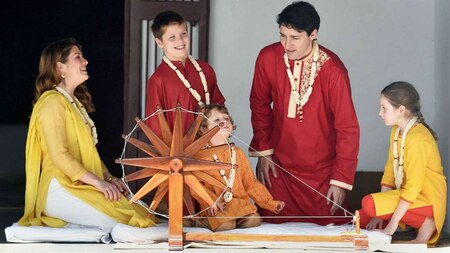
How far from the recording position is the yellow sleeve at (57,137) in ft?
22.4

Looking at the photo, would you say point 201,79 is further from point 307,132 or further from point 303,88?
point 307,132

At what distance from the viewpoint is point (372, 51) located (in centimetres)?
815

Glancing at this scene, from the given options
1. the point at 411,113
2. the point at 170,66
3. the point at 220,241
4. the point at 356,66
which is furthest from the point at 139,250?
the point at 356,66

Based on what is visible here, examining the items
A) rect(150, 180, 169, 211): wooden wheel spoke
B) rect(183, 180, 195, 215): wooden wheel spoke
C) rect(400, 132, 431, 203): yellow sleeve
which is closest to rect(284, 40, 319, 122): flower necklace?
rect(400, 132, 431, 203): yellow sleeve

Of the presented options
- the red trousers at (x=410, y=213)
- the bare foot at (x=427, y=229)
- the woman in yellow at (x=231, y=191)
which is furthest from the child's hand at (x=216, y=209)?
the bare foot at (x=427, y=229)

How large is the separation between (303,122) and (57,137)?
1446mm

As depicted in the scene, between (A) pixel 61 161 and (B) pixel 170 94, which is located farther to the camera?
(B) pixel 170 94

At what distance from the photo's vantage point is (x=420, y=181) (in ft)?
22.1

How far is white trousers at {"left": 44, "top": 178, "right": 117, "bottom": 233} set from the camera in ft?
22.5

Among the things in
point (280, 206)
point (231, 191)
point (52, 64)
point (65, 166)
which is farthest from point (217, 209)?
point (52, 64)

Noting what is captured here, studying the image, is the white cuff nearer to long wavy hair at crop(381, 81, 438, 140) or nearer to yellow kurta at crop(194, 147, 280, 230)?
yellow kurta at crop(194, 147, 280, 230)

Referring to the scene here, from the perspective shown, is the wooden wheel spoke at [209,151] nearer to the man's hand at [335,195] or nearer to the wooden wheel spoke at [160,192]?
the wooden wheel spoke at [160,192]

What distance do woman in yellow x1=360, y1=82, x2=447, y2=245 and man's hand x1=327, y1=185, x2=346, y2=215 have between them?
0.25 metres

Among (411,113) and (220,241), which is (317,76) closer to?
(411,113)
